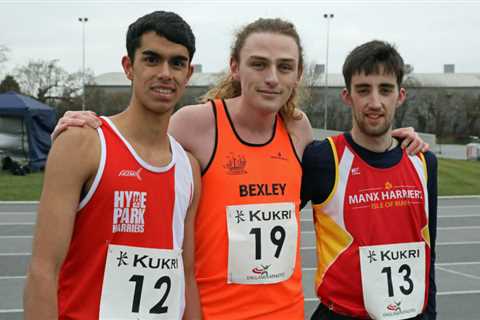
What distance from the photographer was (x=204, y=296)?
106 inches

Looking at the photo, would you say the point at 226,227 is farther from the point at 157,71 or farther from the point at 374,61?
the point at 374,61

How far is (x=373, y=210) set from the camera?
111 inches

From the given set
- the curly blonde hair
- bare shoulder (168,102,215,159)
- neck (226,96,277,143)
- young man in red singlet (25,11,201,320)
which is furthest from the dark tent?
young man in red singlet (25,11,201,320)

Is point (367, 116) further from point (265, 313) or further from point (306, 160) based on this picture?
point (265, 313)

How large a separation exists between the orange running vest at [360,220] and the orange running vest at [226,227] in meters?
0.22

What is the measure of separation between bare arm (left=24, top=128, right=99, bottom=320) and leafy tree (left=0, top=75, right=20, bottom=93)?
51.0 metres

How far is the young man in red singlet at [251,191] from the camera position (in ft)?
8.79

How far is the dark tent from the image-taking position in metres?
19.5

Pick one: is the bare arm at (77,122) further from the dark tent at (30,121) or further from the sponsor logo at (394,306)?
the dark tent at (30,121)

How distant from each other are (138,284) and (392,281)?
125 centimetres

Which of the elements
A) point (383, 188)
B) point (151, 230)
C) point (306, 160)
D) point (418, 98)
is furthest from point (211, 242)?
point (418, 98)

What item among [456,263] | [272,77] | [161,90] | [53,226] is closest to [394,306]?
[272,77]

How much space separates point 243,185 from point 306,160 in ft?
1.36

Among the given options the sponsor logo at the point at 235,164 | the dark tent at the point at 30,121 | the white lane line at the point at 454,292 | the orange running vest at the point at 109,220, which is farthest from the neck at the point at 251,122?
the dark tent at the point at 30,121
